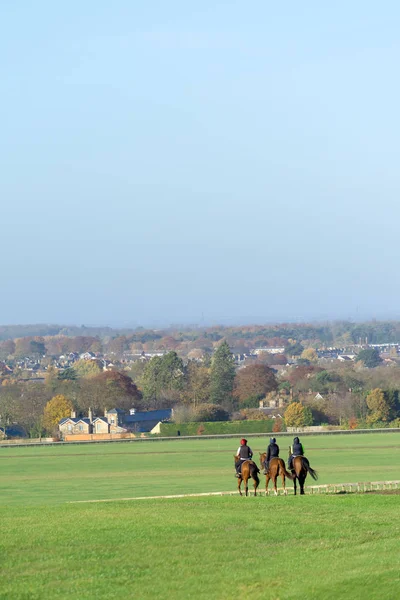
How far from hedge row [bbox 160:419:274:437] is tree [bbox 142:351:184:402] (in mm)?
22151

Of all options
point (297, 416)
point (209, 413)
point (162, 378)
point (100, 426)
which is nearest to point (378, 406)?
point (297, 416)

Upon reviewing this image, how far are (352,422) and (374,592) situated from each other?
89.3 metres

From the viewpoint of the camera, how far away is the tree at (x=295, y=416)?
108000 mm

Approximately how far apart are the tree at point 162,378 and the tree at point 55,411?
571 inches

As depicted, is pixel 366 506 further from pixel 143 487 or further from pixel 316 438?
pixel 316 438

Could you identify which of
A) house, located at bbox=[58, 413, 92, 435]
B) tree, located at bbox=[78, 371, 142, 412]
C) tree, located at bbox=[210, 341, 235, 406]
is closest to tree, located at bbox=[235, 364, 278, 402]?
tree, located at bbox=[210, 341, 235, 406]

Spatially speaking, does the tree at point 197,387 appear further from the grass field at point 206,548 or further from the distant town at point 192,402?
the grass field at point 206,548

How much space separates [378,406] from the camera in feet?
360

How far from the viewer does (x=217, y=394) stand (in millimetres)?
127750

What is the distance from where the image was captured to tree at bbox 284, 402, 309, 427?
4252 inches

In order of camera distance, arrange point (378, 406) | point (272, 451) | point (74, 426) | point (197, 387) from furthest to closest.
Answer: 1. point (197, 387)
2. point (74, 426)
3. point (378, 406)
4. point (272, 451)

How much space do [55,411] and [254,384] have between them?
2741 centimetres

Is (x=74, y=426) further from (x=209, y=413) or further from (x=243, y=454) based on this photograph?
(x=243, y=454)

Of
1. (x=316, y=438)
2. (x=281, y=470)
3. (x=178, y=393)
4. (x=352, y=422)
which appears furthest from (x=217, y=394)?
(x=281, y=470)
